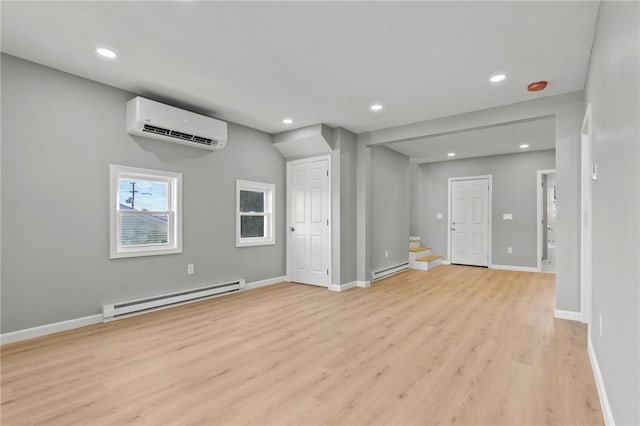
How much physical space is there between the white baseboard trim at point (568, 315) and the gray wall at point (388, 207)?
9.20 ft

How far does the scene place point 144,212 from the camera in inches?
160

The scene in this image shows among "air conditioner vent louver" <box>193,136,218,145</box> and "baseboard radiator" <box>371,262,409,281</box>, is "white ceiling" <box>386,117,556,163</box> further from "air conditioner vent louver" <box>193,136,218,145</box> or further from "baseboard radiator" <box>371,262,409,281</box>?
"air conditioner vent louver" <box>193,136,218,145</box>

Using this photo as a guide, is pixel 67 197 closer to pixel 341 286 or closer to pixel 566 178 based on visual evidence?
pixel 341 286

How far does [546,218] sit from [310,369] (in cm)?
843

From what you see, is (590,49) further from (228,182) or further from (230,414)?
(228,182)

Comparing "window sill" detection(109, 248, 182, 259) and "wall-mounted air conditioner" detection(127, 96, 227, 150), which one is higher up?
"wall-mounted air conditioner" detection(127, 96, 227, 150)

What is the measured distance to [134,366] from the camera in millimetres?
2551

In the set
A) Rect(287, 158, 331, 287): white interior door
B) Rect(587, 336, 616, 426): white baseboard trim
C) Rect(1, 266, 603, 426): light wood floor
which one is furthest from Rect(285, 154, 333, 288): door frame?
Rect(587, 336, 616, 426): white baseboard trim

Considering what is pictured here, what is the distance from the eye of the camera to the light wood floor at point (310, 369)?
1938 millimetres

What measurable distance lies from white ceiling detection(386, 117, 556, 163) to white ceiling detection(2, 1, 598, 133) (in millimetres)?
1501

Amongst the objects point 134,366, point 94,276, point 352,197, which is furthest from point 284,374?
point 352,197

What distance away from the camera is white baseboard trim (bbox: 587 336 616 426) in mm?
1747

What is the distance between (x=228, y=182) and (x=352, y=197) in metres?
2.04

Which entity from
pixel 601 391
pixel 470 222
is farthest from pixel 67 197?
pixel 470 222
